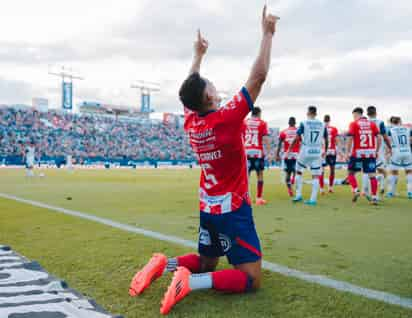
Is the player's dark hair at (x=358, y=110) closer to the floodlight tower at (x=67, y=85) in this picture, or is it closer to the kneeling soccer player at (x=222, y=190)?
the kneeling soccer player at (x=222, y=190)

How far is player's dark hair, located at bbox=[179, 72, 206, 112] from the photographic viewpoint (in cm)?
283

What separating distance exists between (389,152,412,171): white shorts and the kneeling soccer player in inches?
367

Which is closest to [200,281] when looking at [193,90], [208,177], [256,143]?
[208,177]

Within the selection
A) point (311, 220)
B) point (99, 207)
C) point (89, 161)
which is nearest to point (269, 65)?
point (311, 220)

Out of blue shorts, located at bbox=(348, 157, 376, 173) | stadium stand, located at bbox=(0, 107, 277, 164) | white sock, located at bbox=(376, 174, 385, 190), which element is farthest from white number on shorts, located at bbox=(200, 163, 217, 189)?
stadium stand, located at bbox=(0, 107, 277, 164)

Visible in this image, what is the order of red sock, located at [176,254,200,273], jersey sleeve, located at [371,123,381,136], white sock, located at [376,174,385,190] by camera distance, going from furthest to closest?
white sock, located at [376,174,385,190]
jersey sleeve, located at [371,123,381,136]
red sock, located at [176,254,200,273]

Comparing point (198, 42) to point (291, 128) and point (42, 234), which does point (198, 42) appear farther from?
point (291, 128)

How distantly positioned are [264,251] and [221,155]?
5.92 ft

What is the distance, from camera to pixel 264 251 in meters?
4.34

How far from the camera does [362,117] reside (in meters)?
9.60

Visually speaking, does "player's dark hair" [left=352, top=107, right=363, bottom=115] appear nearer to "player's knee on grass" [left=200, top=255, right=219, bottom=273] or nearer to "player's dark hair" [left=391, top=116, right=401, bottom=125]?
"player's dark hair" [left=391, top=116, right=401, bottom=125]

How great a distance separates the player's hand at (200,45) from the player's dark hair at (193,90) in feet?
2.70

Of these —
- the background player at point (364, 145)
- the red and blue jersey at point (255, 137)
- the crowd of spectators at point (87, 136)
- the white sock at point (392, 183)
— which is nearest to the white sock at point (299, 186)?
the red and blue jersey at point (255, 137)

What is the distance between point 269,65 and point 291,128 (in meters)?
9.89
